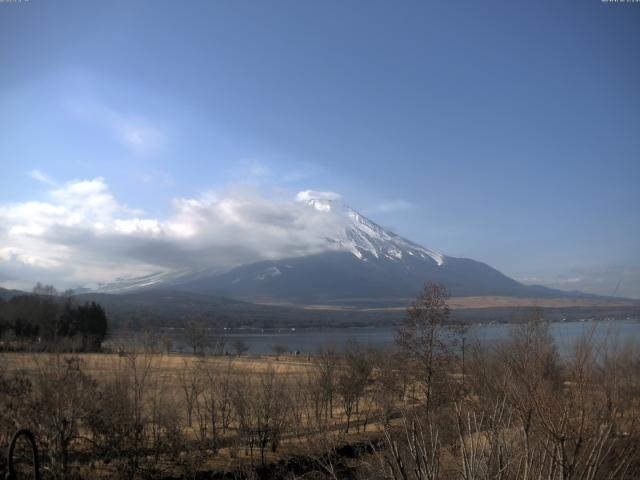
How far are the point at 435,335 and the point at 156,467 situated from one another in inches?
534

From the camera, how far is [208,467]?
2028 centimetres

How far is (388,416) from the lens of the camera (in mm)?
13609

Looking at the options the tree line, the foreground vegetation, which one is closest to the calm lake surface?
the foreground vegetation

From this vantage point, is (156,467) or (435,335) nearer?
(156,467)

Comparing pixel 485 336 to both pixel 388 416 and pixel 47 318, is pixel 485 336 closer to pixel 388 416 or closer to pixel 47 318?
pixel 388 416

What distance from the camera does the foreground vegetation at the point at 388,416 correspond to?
6328mm

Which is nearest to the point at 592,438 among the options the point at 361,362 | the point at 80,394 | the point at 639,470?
the point at 639,470

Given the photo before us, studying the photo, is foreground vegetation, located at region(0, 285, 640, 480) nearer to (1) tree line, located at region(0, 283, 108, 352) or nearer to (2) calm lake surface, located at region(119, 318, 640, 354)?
(2) calm lake surface, located at region(119, 318, 640, 354)

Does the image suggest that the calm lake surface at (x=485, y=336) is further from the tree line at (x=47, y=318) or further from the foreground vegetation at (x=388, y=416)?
the tree line at (x=47, y=318)

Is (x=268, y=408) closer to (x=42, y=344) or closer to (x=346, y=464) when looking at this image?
(x=346, y=464)

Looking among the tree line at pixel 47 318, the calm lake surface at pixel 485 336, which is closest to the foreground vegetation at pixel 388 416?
the calm lake surface at pixel 485 336

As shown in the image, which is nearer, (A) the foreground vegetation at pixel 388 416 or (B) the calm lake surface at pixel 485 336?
(A) the foreground vegetation at pixel 388 416

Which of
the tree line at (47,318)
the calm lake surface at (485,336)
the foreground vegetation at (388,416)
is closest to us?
the foreground vegetation at (388,416)

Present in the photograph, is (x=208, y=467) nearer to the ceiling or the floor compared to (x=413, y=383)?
nearer to the floor
